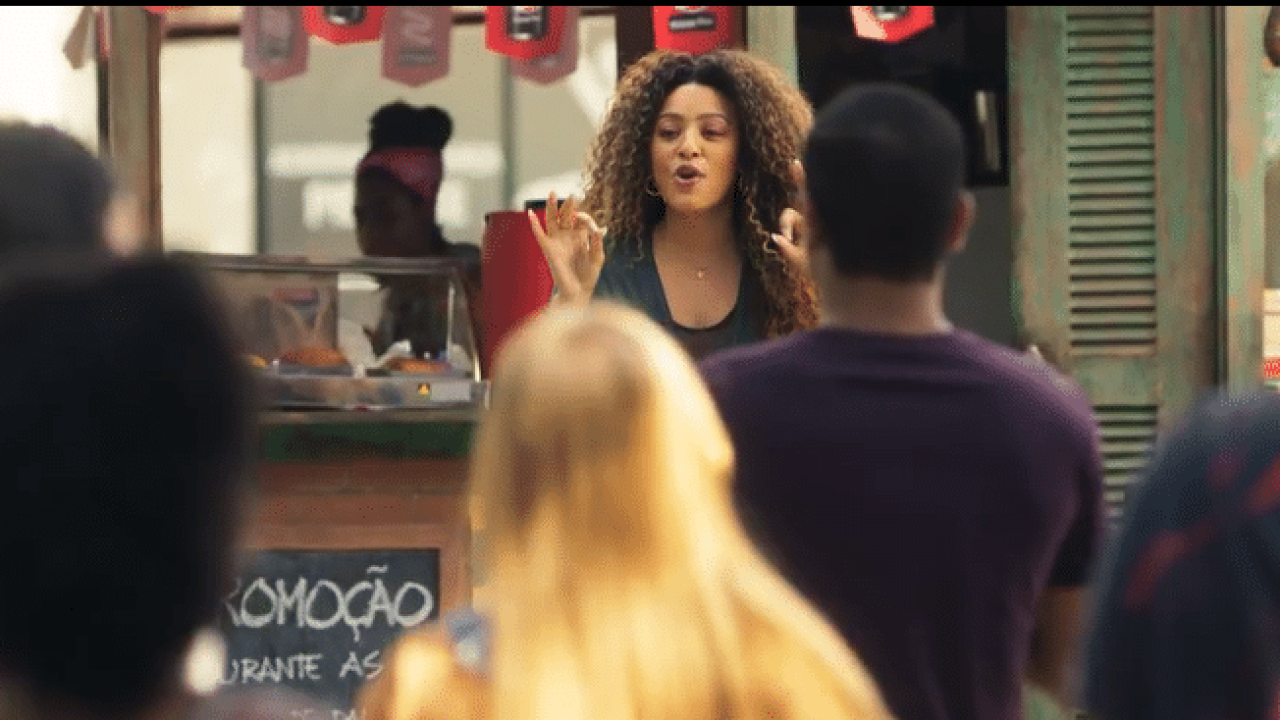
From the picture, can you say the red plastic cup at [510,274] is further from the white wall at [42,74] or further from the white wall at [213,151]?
the white wall at [213,151]

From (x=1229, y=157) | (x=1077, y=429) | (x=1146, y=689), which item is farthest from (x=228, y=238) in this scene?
(x=1146, y=689)

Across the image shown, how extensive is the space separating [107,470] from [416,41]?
5185 mm

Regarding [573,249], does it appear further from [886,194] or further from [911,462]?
[911,462]

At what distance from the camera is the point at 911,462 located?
2.50 meters

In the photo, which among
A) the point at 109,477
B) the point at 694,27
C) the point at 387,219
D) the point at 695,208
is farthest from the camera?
the point at 387,219

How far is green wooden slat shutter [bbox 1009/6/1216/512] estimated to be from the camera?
5.94 metres

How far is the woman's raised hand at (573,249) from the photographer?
4332 mm

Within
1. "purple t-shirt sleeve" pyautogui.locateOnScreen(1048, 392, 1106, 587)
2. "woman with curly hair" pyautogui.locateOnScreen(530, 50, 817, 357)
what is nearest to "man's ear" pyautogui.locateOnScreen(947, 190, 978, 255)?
"purple t-shirt sleeve" pyautogui.locateOnScreen(1048, 392, 1106, 587)

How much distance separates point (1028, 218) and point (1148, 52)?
0.56 m

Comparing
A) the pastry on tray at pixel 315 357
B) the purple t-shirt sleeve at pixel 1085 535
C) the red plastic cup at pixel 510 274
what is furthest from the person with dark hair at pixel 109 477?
the pastry on tray at pixel 315 357

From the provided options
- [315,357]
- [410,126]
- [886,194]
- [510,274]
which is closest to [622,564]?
[886,194]

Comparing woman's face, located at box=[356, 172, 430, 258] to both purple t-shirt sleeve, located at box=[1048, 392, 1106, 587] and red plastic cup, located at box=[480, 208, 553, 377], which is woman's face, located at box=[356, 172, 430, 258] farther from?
purple t-shirt sleeve, located at box=[1048, 392, 1106, 587]

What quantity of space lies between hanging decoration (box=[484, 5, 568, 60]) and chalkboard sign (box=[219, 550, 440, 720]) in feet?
5.20

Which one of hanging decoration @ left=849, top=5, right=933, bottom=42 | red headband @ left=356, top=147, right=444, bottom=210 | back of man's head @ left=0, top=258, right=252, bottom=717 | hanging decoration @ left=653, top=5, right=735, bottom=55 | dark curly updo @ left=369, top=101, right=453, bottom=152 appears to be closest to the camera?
back of man's head @ left=0, top=258, right=252, bottom=717
